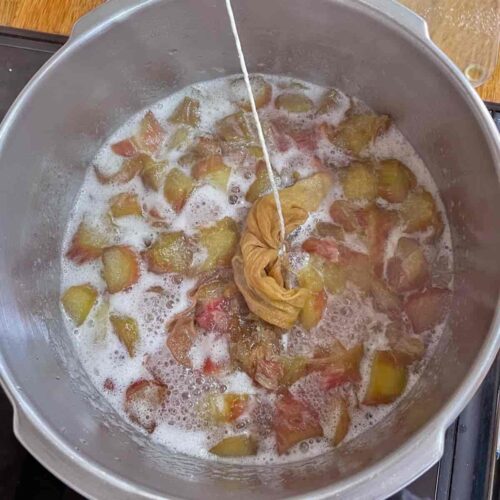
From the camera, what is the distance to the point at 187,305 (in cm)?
104

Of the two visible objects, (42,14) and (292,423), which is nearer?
(292,423)

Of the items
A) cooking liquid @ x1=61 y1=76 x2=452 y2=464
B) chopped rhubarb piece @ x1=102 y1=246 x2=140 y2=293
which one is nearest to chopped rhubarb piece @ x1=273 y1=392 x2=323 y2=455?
cooking liquid @ x1=61 y1=76 x2=452 y2=464

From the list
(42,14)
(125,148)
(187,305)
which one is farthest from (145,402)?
(42,14)

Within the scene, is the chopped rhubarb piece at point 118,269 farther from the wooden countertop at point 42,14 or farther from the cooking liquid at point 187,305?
the wooden countertop at point 42,14

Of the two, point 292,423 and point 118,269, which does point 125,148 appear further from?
point 292,423

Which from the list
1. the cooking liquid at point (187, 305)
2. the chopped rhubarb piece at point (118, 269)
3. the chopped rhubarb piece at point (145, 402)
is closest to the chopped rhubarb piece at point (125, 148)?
the cooking liquid at point (187, 305)

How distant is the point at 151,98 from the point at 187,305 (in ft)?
1.30

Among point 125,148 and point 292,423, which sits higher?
point 125,148

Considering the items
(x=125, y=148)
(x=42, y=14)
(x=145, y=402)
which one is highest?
(x=42, y=14)

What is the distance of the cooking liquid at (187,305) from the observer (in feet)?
3.15

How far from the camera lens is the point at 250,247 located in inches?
38.5

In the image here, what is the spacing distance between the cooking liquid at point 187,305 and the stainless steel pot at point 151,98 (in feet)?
0.10

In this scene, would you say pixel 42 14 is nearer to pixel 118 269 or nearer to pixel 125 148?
pixel 125 148

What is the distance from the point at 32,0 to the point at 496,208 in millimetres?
891
